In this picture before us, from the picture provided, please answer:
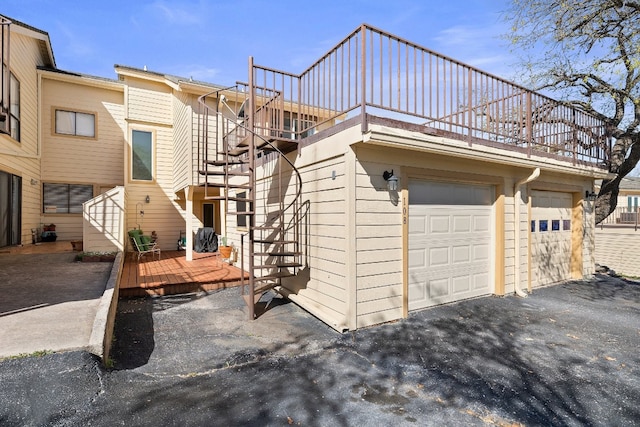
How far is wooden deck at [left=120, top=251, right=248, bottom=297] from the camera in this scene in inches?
239

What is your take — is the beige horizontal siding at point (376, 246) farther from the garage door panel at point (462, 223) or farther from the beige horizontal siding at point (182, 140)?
the beige horizontal siding at point (182, 140)

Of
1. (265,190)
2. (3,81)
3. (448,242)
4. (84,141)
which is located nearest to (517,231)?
(448,242)

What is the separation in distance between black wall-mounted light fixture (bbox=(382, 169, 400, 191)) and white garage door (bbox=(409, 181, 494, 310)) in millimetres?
562

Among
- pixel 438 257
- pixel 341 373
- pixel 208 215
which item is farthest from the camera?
pixel 208 215

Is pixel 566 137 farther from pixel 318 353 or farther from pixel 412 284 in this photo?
pixel 318 353

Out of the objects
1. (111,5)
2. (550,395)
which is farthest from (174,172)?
(550,395)

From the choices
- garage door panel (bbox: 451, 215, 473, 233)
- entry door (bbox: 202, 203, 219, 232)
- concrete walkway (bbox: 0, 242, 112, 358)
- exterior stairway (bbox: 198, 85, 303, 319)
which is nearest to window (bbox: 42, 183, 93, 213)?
concrete walkway (bbox: 0, 242, 112, 358)

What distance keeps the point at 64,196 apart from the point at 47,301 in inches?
333

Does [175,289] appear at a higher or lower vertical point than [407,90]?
lower

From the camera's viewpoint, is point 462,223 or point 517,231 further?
point 517,231

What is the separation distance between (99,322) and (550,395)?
4.35 metres

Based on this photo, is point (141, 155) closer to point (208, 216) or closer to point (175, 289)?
point (208, 216)

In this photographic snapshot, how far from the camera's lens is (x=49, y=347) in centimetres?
278

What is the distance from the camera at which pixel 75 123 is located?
11.0 metres
